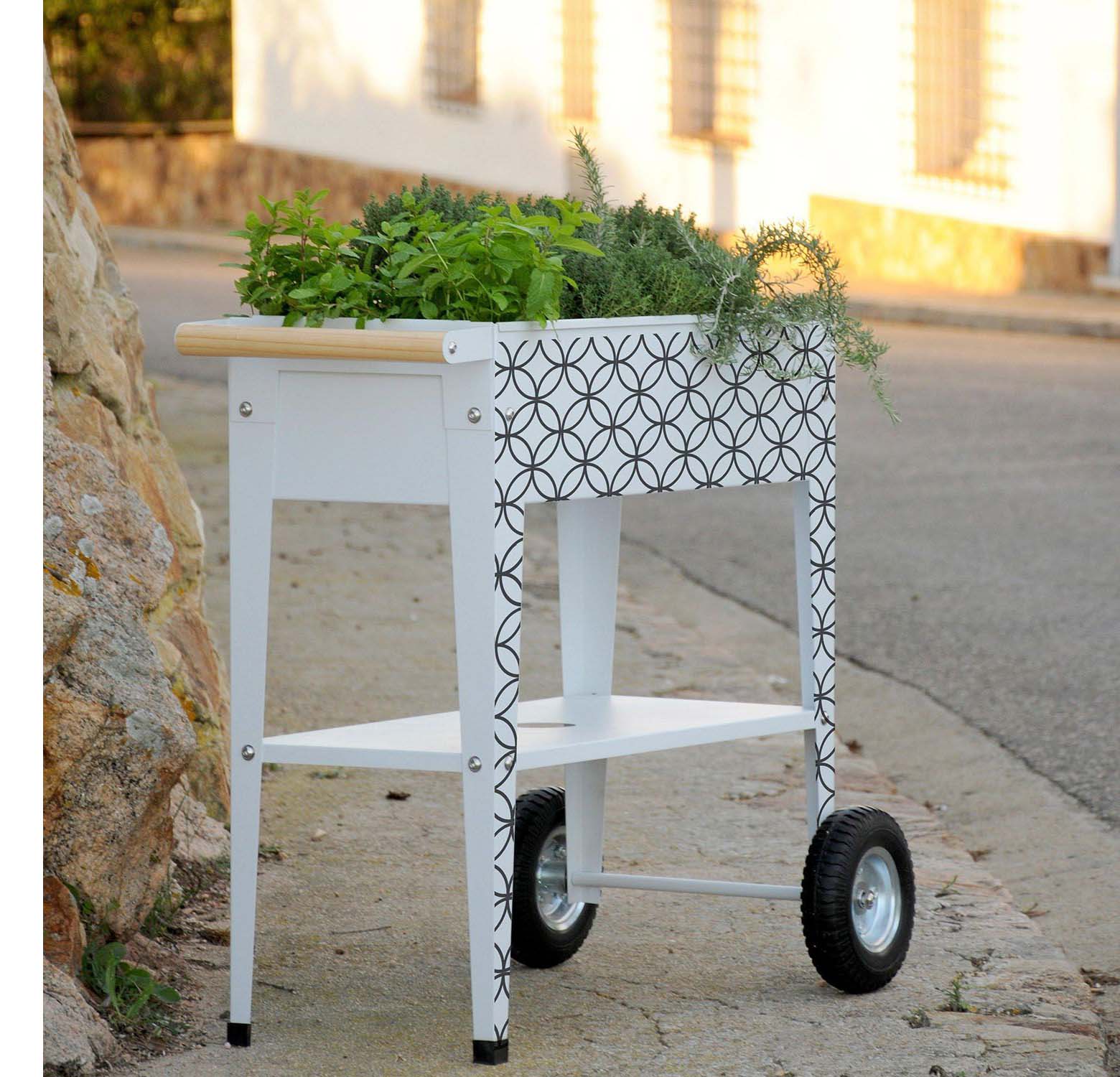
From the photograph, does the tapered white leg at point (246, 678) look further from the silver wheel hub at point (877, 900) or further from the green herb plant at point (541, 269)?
the silver wheel hub at point (877, 900)

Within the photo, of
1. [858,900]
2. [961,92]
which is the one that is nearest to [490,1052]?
[858,900]

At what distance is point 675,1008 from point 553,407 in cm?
103

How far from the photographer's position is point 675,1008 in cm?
321

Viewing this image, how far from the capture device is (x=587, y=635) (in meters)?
3.53

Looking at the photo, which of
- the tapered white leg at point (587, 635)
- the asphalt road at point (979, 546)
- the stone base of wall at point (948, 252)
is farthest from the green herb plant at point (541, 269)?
the stone base of wall at point (948, 252)

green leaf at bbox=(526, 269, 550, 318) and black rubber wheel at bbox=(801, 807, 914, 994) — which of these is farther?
black rubber wheel at bbox=(801, 807, 914, 994)

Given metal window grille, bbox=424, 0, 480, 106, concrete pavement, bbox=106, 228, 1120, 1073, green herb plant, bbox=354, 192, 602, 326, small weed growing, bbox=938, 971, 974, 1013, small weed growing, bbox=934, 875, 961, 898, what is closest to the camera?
green herb plant, bbox=354, 192, 602, 326

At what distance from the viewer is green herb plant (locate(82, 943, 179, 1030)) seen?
3051 millimetres

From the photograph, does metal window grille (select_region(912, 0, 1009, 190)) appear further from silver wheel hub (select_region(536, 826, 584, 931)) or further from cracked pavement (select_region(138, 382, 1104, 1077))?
silver wheel hub (select_region(536, 826, 584, 931))

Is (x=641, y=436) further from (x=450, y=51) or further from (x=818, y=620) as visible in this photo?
(x=450, y=51)

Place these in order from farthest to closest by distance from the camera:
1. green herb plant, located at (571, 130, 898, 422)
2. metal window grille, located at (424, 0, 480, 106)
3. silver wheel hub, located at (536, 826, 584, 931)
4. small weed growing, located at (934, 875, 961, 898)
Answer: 1. metal window grille, located at (424, 0, 480, 106)
2. small weed growing, located at (934, 875, 961, 898)
3. silver wheel hub, located at (536, 826, 584, 931)
4. green herb plant, located at (571, 130, 898, 422)

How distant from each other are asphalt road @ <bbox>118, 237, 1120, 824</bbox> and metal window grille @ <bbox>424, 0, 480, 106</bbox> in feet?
41.2

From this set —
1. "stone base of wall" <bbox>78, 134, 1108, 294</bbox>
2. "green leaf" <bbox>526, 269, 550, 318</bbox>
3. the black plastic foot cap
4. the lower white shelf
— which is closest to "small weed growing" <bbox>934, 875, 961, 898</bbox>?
the lower white shelf
